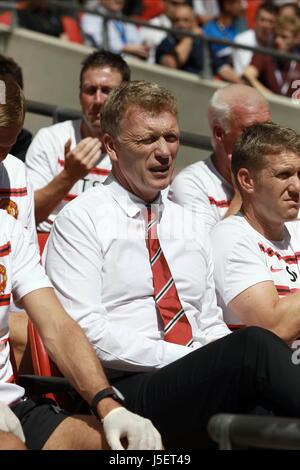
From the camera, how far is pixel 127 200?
4.07 m

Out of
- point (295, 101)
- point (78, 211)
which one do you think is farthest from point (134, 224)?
point (295, 101)

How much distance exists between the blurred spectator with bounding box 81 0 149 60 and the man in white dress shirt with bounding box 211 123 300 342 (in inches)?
235

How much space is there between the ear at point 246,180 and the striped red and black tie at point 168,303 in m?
0.56

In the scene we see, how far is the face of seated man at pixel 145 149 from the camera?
405cm

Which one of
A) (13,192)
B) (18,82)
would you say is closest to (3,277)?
(13,192)

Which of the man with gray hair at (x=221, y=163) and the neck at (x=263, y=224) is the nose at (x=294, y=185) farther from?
the man with gray hair at (x=221, y=163)

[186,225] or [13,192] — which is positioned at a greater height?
[186,225]

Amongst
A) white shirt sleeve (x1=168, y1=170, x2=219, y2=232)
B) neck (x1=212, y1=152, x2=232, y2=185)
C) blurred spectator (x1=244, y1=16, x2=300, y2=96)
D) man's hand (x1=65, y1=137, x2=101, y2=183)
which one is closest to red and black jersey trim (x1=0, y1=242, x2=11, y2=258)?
man's hand (x1=65, y1=137, x2=101, y2=183)

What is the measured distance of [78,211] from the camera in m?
3.92

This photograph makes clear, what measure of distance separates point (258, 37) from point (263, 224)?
595 cm

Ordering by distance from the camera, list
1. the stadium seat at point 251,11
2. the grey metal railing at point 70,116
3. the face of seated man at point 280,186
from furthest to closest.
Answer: the stadium seat at point 251,11 < the grey metal railing at point 70,116 < the face of seated man at point 280,186

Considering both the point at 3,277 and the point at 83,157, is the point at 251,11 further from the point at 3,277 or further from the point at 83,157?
the point at 3,277

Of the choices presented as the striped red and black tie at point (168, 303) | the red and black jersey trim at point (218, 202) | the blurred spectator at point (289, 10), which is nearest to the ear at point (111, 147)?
the striped red and black tie at point (168, 303)
